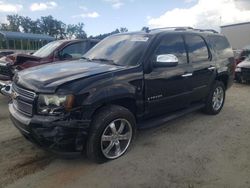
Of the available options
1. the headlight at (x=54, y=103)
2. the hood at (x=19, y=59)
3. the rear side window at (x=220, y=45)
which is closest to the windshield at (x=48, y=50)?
the hood at (x=19, y=59)

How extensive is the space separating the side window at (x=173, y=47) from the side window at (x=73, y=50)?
3.78m

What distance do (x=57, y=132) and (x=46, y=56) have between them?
4.94 meters

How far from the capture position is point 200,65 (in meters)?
5.77

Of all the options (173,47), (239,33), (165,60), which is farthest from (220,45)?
(239,33)

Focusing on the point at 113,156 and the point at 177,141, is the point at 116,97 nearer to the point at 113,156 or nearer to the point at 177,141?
the point at 113,156


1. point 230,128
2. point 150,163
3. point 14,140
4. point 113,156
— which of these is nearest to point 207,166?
point 150,163

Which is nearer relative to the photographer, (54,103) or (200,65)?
(54,103)

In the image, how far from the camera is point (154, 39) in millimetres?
4863

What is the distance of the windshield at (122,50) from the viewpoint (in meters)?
4.64

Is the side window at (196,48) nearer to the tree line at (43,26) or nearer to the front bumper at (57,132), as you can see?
the front bumper at (57,132)

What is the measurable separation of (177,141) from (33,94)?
103 inches

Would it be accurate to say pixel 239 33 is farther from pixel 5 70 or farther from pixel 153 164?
pixel 153 164

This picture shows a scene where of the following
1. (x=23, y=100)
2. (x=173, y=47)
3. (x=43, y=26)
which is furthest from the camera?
(x=43, y=26)

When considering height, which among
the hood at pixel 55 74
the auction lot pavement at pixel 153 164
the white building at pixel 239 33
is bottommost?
the auction lot pavement at pixel 153 164
